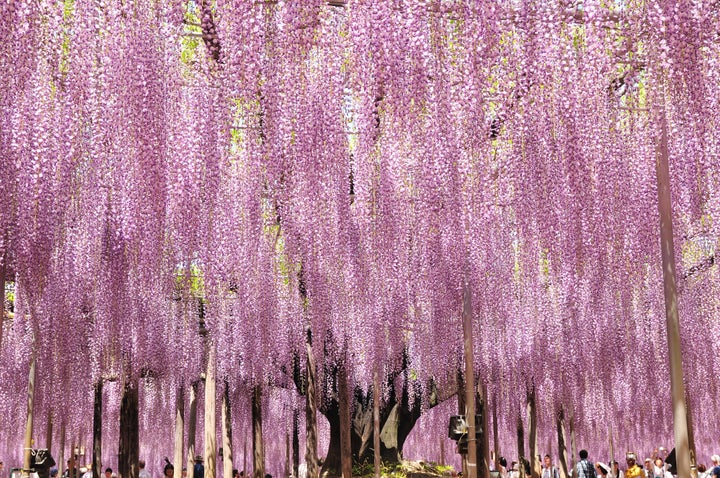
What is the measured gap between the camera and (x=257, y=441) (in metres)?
18.3

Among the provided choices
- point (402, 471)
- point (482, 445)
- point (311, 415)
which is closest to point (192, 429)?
point (402, 471)

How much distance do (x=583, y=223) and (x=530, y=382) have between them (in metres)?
10.3

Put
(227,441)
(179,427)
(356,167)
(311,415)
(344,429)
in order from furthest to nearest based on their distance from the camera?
(179,427) < (227,441) < (344,429) < (311,415) < (356,167)

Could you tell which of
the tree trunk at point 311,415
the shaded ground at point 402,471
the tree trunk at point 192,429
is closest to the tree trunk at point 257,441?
the shaded ground at point 402,471

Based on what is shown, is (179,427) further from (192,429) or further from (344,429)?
(344,429)

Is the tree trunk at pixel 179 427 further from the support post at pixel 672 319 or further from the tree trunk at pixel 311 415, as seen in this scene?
the support post at pixel 672 319

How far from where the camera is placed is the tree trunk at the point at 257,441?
697 inches

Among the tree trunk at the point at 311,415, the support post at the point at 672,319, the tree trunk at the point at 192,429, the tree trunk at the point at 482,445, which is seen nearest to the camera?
the support post at the point at 672,319

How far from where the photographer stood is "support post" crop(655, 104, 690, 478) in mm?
7230

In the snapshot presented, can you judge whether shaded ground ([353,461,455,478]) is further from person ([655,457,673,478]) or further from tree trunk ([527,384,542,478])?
person ([655,457,673,478])

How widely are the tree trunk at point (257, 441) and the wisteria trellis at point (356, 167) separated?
3.36 metres

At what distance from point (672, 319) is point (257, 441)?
12704 mm

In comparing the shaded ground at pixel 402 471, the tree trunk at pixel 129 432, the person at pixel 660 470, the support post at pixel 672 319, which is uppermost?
the support post at pixel 672 319

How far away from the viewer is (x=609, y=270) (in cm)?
1145
